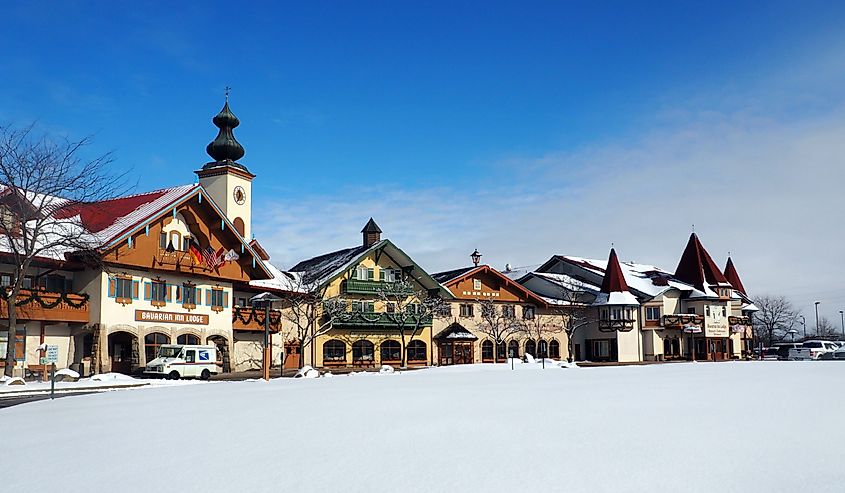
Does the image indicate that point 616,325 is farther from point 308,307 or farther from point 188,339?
point 188,339

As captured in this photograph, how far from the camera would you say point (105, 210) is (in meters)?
42.6

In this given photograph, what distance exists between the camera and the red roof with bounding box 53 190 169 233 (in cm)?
4015

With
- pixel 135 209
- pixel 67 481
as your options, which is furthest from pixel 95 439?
pixel 135 209

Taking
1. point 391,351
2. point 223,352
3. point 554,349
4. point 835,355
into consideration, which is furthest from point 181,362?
point 835,355

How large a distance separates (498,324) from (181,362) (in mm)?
30159

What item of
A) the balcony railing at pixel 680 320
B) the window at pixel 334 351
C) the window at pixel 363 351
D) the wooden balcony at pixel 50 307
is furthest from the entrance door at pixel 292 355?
the balcony railing at pixel 680 320

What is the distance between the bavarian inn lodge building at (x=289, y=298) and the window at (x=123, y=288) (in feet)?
0.23

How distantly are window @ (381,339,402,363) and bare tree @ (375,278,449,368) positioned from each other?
75 centimetres

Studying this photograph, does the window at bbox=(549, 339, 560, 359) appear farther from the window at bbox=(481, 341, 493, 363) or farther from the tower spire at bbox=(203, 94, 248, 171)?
the tower spire at bbox=(203, 94, 248, 171)

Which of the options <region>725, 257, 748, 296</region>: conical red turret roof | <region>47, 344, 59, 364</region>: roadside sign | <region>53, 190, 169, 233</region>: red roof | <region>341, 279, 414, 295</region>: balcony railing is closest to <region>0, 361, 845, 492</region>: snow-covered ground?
<region>47, 344, 59, 364</region>: roadside sign

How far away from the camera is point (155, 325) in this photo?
40844 mm

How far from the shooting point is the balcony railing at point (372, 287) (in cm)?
5488

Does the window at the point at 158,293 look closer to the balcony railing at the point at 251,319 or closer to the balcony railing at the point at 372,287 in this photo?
the balcony railing at the point at 251,319

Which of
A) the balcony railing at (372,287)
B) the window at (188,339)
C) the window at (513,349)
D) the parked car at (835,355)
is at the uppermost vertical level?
the balcony railing at (372,287)
